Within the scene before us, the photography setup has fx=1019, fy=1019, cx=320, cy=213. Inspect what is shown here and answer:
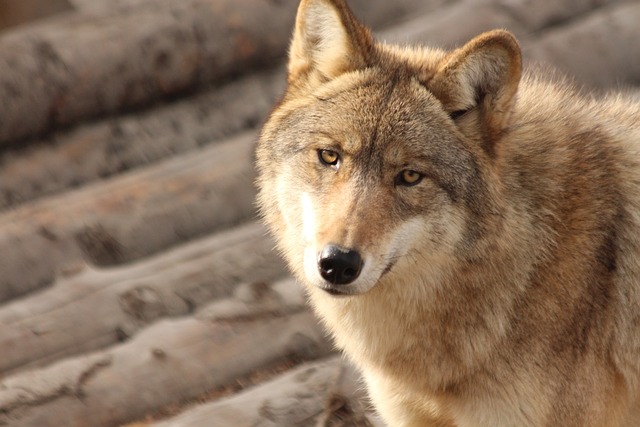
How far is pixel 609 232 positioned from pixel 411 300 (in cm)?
101

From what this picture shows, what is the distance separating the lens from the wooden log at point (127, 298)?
20.7 ft

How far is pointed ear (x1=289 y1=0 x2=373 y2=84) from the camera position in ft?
15.8

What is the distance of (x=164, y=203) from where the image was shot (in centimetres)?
765

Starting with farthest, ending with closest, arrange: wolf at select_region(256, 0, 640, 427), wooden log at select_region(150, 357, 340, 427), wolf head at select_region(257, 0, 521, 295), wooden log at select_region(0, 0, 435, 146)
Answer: wooden log at select_region(0, 0, 435, 146) → wooden log at select_region(150, 357, 340, 427) → wolf at select_region(256, 0, 640, 427) → wolf head at select_region(257, 0, 521, 295)

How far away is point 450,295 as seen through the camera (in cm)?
477

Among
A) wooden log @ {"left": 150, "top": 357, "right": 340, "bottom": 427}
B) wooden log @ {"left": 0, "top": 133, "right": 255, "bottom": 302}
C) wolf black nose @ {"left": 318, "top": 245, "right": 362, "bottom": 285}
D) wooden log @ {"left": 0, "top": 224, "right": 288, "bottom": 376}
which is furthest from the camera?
wooden log @ {"left": 0, "top": 133, "right": 255, "bottom": 302}

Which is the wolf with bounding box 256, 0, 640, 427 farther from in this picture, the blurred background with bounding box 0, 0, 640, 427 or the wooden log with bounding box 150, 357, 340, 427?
the blurred background with bounding box 0, 0, 640, 427

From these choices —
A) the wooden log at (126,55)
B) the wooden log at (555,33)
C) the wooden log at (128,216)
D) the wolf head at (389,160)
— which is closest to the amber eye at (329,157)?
the wolf head at (389,160)

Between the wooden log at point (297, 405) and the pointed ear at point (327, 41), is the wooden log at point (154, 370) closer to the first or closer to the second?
the wooden log at point (297, 405)

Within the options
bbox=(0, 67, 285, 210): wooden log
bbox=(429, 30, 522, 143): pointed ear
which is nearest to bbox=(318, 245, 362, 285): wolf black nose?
bbox=(429, 30, 522, 143): pointed ear

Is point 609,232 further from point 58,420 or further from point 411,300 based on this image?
point 58,420

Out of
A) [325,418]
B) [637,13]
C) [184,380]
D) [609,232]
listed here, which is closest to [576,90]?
[609,232]

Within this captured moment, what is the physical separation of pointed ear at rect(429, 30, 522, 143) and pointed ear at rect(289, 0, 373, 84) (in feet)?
1.40

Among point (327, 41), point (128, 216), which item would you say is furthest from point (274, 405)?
point (128, 216)
